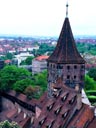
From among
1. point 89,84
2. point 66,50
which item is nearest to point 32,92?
point 66,50

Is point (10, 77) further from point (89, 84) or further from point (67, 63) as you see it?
point (67, 63)

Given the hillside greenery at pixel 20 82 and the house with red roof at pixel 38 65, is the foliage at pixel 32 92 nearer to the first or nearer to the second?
the hillside greenery at pixel 20 82

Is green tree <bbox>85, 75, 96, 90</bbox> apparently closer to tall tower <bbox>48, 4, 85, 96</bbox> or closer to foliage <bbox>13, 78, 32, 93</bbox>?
foliage <bbox>13, 78, 32, 93</bbox>

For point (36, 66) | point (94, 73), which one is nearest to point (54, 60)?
point (94, 73)

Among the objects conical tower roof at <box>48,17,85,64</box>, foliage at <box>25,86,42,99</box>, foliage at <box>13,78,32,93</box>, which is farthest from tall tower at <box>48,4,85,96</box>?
foliage at <box>13,78,32,93</box>

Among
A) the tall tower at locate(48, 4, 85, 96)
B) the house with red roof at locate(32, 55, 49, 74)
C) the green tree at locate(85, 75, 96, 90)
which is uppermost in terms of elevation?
the tall tower at locate(48, 4, 85, 96)

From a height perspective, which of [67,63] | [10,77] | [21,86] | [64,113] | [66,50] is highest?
[66,50]

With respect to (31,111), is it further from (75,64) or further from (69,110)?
(69,110)

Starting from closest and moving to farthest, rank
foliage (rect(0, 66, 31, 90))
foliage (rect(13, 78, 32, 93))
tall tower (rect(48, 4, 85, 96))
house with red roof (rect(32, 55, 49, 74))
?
1. tall tower (rect(48, 4, 85, 96))
2. foliage (rect(13, 78, 32, 93))
3. foliage (rect(0, 66, 31, 90))
4. house with red roof (rect(32, 55, 49, 74))
